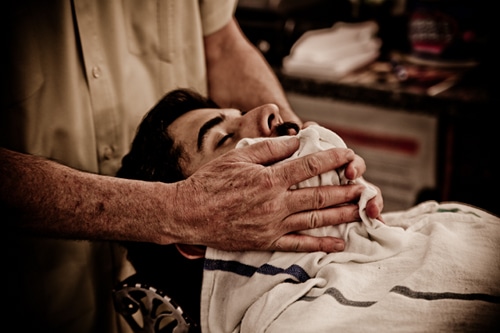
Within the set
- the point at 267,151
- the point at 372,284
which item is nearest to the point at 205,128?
the point at 267,151

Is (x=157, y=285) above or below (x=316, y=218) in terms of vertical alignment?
below

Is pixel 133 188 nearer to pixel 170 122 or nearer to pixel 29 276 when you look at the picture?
pixel 170 122

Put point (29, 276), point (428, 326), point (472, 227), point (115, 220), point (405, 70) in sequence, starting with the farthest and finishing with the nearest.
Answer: point (405, 70) → point (29, 276) → point (472, 227) → point (115, 220) → point (428, 326)

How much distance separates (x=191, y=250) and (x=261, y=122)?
0.42m

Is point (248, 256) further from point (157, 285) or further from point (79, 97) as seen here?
point (79, 97)

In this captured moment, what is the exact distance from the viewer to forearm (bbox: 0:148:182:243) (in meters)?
1.16

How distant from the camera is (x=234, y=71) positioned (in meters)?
2.00

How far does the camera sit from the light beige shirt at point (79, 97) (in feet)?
4.76

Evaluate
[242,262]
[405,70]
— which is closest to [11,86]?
[242,262]

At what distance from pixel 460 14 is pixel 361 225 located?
1.90 metres

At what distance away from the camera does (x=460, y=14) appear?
8.61 ft

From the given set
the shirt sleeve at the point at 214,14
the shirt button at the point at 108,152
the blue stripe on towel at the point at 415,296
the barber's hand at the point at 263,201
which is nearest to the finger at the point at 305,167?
the barber's hand at the point at 263,201

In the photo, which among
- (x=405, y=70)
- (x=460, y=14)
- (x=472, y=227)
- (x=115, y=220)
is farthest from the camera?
(x=405, y=70)

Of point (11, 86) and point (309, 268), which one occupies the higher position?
point (11, 86)
